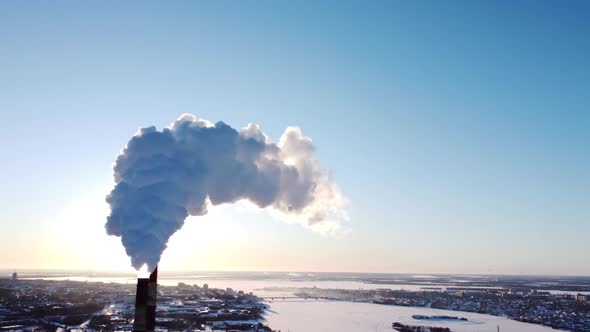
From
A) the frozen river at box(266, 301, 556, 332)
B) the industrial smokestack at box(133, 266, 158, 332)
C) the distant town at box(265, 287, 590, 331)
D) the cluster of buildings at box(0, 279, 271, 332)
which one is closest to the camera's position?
the industrial smokestack at box(133, 266, 158, 332)

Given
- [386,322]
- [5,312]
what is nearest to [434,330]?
[386,322]

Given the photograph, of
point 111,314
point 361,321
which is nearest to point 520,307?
point 361,321

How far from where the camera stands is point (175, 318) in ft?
257

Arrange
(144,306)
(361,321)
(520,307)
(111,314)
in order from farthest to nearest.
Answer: (520,307), (111,314), (361,321), (144,306)

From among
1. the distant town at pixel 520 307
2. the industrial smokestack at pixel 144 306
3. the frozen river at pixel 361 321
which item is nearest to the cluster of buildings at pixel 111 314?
the frozen river at pixel 361 321

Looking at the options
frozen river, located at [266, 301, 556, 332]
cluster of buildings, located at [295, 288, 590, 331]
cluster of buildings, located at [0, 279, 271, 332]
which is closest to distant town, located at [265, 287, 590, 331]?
cluster of buildings, located at [295, 288, 590, 331]

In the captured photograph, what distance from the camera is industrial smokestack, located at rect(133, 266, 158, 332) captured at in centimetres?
2477

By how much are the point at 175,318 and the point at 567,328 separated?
197ft

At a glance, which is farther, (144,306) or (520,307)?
(520,307)

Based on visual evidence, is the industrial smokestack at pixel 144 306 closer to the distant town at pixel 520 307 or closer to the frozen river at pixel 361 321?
the frozen river at pixel 361 321

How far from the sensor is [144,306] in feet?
81.6

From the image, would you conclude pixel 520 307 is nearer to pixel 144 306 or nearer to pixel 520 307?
pixel 520 307

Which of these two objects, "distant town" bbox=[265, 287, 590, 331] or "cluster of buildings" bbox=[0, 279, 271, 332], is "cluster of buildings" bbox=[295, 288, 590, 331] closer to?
"distant town" bbox=[265, 287, 590, 331]

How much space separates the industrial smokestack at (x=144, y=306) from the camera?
24.8 m
